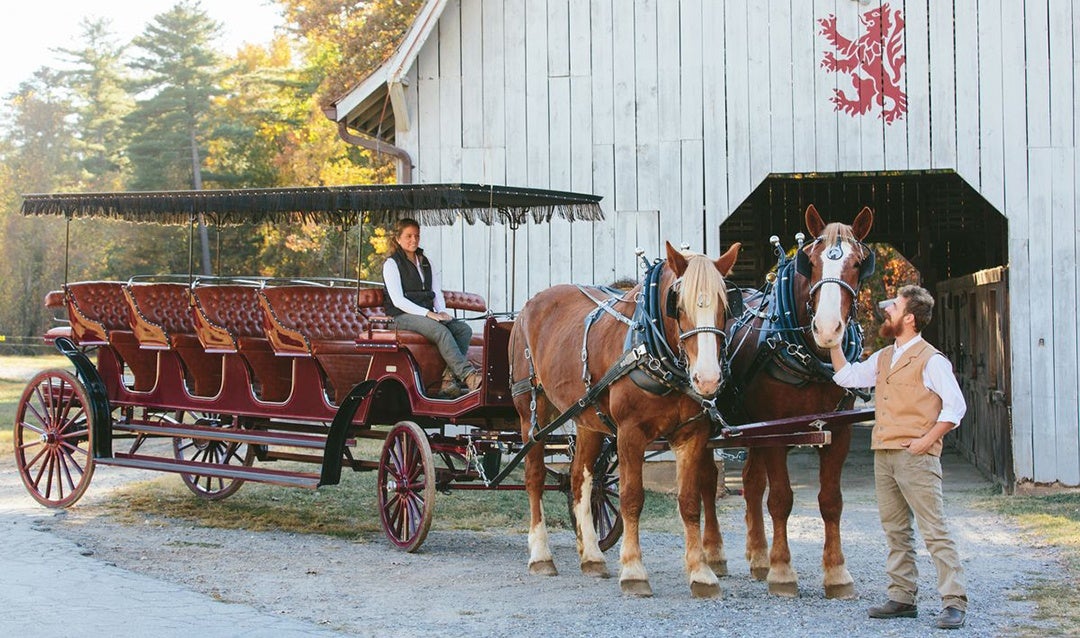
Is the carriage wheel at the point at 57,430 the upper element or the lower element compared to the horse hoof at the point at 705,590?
upper

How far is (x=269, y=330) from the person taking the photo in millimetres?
10086

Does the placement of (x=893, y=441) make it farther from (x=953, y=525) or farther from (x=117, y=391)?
(x=117, y=391)

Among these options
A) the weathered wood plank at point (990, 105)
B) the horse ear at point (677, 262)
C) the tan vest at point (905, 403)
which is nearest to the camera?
the tan vest at point (905, 403)

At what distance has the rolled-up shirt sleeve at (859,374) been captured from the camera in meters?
6.82

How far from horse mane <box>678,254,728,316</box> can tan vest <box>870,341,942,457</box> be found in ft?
3.12

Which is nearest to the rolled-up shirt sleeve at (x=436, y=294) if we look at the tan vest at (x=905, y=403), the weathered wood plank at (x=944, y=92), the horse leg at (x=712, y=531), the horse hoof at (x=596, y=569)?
the horse hoof at (x=596, y=569)

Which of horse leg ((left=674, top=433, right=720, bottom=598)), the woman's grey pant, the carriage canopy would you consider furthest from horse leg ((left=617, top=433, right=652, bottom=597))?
the carriage canopy

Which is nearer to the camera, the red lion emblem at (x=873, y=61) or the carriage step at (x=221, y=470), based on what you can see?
the carriage step at (x=221, y=470)

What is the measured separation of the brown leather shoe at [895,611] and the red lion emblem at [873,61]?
276 inches

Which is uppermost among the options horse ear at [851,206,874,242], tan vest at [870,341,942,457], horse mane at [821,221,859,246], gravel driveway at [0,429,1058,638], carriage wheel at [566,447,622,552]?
horse ear at [851,206,874,242]

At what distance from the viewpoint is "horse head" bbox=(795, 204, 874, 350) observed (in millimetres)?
6676

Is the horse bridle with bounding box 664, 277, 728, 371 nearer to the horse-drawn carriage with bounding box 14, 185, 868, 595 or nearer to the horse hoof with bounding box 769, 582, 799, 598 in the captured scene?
the horse-drawn carriage with bounding box 14, 185, 868, 595

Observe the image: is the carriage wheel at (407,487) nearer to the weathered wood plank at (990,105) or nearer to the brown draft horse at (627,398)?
the brown draft horse at (627,398)

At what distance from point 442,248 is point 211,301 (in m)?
3.37
